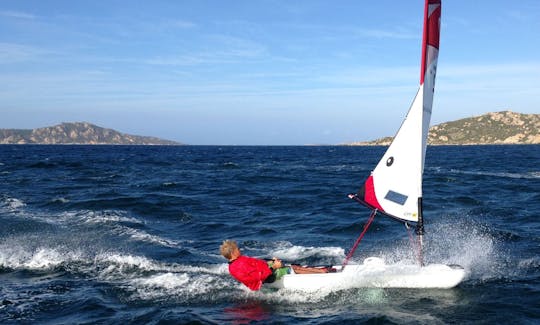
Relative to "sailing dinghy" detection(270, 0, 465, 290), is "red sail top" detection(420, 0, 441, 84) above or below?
above

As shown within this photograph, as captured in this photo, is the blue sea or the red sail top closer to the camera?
the blue sea

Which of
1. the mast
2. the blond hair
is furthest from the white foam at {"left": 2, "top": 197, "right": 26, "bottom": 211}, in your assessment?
the mast

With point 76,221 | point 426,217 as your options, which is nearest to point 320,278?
point 426,217

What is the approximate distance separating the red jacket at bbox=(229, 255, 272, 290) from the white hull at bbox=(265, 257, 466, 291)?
0.82 m

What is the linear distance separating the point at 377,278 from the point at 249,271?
3.51 metres

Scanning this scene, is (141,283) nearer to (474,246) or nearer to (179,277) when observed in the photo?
(179,277)

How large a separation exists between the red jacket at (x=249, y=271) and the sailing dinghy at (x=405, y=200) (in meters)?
0.84

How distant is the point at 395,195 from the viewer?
1295cm

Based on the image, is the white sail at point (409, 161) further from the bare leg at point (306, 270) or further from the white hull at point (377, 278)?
the bare leg at point (306, 270)

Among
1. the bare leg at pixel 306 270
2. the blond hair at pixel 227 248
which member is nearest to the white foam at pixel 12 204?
the blond hair at pixel 227 248

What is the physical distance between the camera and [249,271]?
11.8 meters

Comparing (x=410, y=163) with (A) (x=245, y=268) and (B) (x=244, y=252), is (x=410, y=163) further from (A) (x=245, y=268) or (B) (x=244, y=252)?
(B) (x=244, y=252)

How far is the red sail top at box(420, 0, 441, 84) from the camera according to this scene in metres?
11.8

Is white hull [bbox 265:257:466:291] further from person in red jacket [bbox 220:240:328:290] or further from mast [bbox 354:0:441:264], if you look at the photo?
mast [bbox 354:0:441:264]
